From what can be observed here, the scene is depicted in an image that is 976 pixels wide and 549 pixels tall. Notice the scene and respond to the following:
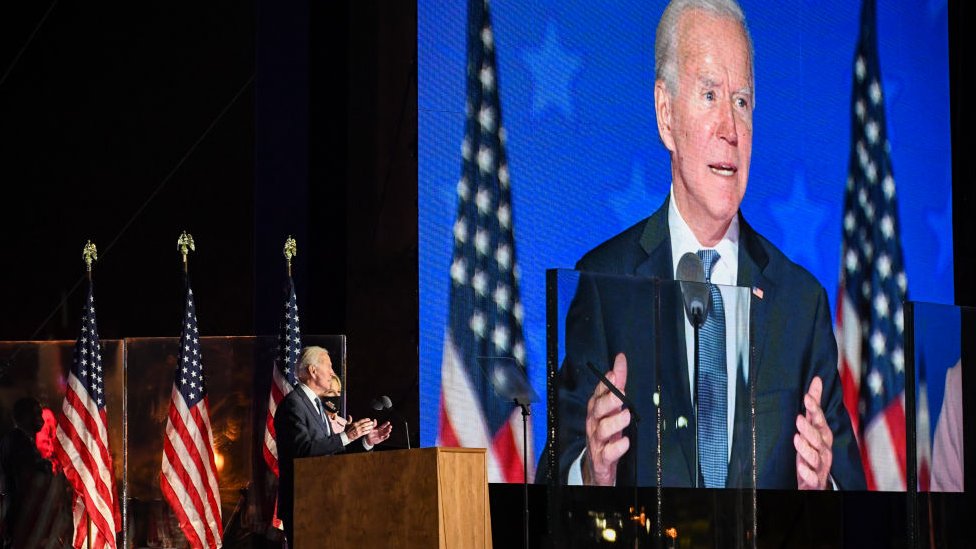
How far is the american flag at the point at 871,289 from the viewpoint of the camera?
970cm

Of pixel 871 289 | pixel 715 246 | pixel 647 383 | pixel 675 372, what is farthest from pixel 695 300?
pixel 871 289

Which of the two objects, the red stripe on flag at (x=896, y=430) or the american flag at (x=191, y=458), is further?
the red stripe on flag at (x=896, y=430)

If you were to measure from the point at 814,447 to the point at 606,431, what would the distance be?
412 centimetres

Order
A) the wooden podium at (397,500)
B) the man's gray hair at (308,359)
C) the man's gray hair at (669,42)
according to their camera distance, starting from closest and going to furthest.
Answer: the wooden podium at (397,500), the man's gray hair at (308,359), the man's gray hair at (669,42)

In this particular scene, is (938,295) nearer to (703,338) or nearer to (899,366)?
(899,366)

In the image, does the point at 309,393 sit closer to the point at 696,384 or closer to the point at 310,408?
the point at 310,408

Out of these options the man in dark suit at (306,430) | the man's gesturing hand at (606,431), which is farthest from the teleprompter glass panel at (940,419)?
the man in dark suit at (306,430)

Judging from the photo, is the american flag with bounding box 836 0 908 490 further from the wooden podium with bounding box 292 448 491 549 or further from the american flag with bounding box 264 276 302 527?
the wooden podium with bounding box 292 448 491 549

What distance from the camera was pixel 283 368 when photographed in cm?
751

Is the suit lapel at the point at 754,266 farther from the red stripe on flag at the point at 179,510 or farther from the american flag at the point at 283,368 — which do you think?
the red stripe on flag at the point at 179,510

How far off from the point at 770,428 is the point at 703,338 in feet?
4.97

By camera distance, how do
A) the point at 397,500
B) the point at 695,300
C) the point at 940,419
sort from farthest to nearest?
the point at 940,419 < the point at 695,300 < the point at 397,500

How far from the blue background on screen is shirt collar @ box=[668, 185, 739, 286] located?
17 centimetres

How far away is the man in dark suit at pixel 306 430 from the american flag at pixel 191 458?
2.32ft
